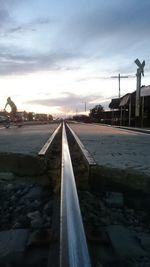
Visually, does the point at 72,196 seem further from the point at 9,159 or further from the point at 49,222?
the point at 9,159

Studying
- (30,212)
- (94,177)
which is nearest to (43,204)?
(30,212)

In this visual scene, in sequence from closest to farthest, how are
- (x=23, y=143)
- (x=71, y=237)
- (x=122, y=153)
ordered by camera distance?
1. (x=71, y=237)
2. (x=122, y=153)
3. (x=23, y=143)

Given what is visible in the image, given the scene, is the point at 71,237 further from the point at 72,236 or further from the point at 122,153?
the point at 122,153

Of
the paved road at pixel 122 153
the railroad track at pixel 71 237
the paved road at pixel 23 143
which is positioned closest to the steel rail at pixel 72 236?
the railroad track at pixel 71 237

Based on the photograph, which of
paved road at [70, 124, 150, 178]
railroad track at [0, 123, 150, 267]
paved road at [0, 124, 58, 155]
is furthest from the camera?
paved road at [0, 124, 58, 155]

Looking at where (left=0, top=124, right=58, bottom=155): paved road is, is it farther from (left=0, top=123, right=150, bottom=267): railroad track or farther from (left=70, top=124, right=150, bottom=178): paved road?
(left=0, top=123, right=150, bottom=267): railroad track

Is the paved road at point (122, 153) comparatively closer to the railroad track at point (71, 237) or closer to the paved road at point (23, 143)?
the paved road at point (23, 143)

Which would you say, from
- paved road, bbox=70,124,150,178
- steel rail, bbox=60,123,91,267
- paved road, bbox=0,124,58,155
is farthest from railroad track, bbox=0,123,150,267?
paved road, bbox=0,124,58,155

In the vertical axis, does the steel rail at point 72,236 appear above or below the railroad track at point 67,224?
above

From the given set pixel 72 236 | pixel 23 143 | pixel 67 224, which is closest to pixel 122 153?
pixel 23 143

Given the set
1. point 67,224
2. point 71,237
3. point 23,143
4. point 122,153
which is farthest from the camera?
point 23,143

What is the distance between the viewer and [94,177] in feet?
22.9

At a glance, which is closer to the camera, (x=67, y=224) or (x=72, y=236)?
(x=72, y=236)

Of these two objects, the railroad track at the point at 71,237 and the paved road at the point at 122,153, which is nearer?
the railroad track at the point at 71,237
